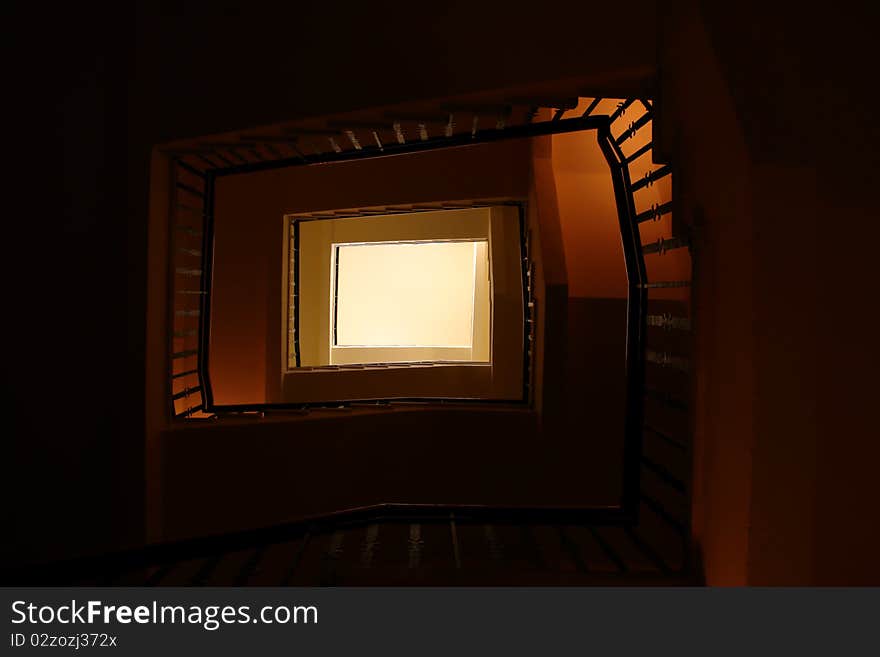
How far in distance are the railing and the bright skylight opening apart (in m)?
5.75

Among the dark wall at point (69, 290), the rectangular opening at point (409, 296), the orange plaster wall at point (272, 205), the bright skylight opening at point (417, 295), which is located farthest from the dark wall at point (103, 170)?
the bright skylight opening at point (417, 295)

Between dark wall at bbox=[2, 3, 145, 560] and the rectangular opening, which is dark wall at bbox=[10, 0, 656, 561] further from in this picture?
the rectangular opening

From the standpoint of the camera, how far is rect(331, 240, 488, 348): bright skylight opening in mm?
11227

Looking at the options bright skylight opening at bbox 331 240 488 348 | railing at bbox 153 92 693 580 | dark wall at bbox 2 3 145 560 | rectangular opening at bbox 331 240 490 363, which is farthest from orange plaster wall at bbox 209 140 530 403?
bright skylight opening at bbox 331 240 488 348

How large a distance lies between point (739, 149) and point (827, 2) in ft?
2.32

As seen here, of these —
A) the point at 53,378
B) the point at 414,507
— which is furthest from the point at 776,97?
the point at 53,378

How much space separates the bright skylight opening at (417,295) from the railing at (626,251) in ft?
18.9

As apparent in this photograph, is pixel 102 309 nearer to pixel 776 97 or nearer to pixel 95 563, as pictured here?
pixel 95 563

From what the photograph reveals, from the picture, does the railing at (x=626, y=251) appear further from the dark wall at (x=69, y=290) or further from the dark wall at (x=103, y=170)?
the dark wall at (x=69, y=290)

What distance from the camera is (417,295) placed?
11570 millimetres

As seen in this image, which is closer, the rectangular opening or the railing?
the railing

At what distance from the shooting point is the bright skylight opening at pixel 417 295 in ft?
36.8

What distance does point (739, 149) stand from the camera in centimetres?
207
